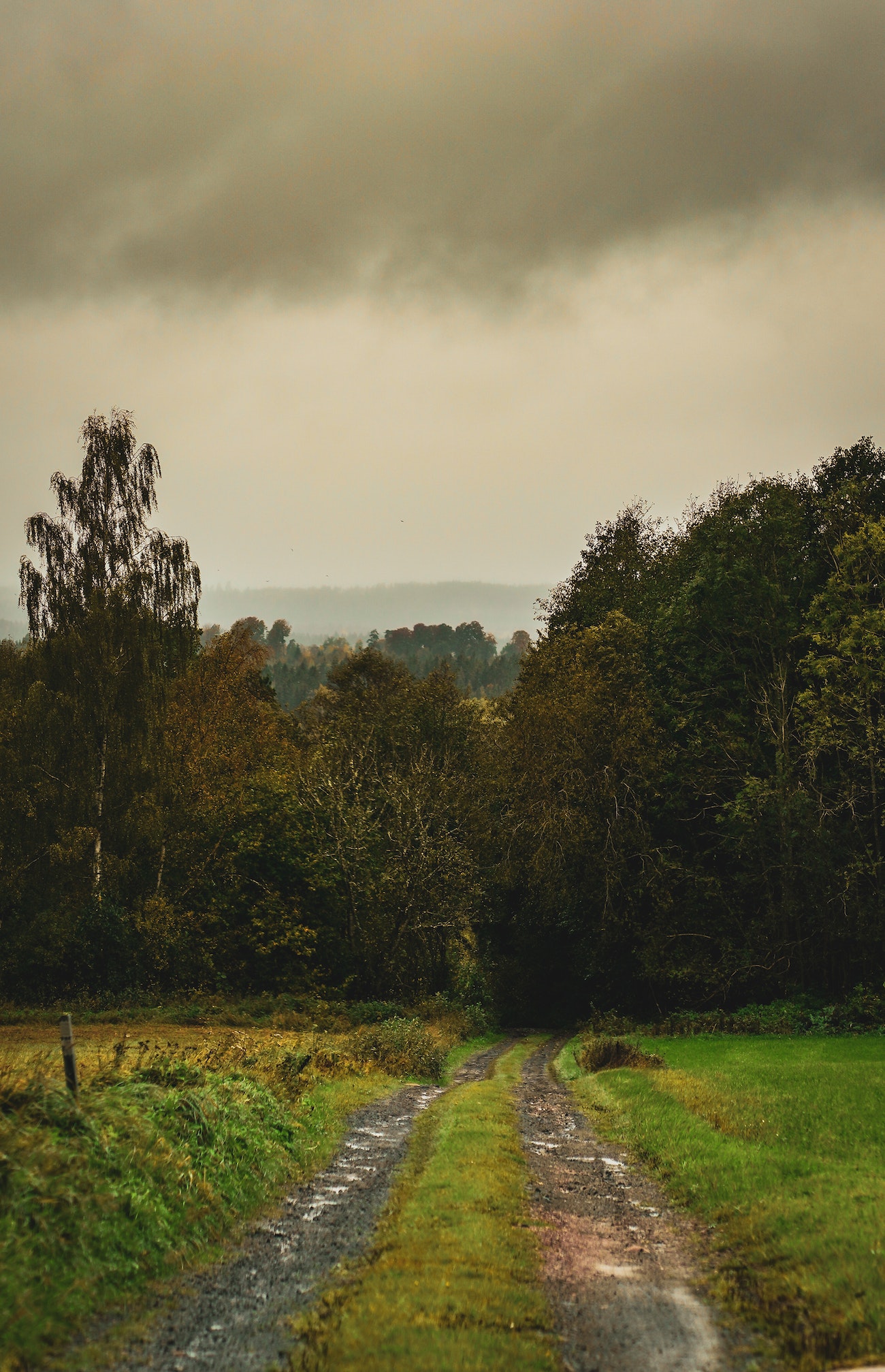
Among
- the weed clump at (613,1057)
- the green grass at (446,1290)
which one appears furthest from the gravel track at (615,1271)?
the weed clump at (613,1057)

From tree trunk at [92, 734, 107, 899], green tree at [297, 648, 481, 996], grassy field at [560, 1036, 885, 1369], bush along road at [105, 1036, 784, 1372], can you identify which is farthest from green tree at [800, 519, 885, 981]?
tree trunk at [92, 734, 107, 899]

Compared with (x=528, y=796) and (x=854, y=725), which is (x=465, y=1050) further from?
(x=854, y=725)

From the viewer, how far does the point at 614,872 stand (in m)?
39.7

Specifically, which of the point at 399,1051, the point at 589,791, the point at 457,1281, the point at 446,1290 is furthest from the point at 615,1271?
the point at 589,791

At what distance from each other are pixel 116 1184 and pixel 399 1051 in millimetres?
18075

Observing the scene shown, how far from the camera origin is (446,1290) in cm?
805

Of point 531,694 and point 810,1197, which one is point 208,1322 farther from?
point 531,694

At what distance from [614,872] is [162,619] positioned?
23.9 meters

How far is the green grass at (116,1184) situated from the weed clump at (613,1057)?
14.5 m

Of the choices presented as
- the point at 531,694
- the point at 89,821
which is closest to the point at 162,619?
the point at 89,821

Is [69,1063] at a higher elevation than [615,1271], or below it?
higher

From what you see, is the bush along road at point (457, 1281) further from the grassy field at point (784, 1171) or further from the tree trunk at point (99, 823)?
the tree trunk at point (99, 823)

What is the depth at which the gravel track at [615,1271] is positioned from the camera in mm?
7270

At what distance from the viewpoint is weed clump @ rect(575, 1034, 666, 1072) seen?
26.0 metres
